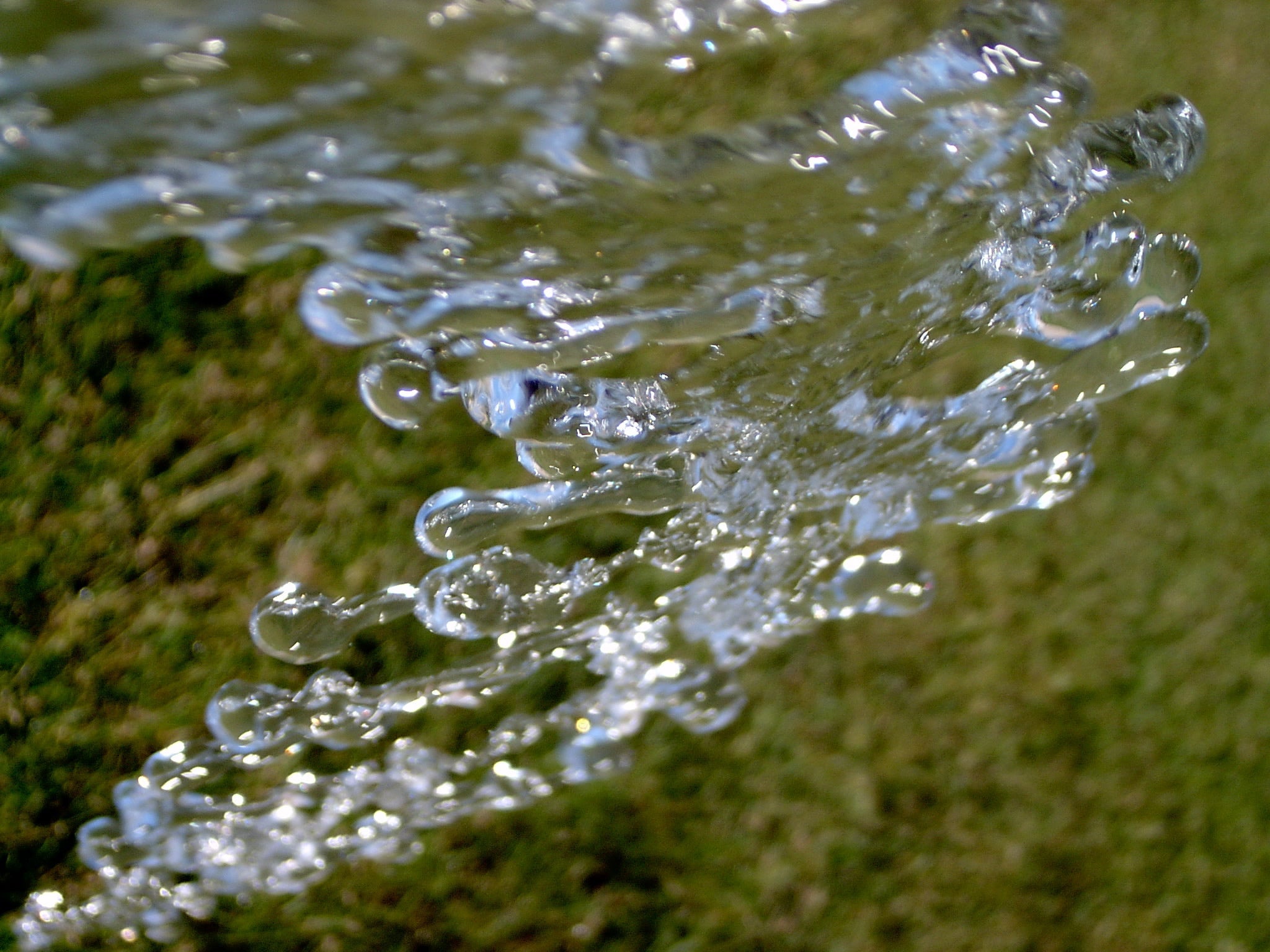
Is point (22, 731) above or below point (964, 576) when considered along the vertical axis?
below

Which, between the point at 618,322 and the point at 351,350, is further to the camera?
the point at 351,350

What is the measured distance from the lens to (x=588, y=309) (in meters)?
1.57

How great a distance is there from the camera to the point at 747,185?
135 cm

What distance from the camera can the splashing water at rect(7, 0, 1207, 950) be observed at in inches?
40.9

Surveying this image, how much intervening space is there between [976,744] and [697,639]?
3.34ft

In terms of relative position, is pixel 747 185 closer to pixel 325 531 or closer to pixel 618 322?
pixel 618 322

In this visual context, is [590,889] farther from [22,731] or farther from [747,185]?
[747,185]

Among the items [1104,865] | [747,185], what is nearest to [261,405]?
[747,185]

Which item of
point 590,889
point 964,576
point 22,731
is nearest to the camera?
point 22,731

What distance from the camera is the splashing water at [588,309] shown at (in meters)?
1.04

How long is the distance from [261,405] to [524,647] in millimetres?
864

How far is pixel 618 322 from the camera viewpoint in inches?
63.5

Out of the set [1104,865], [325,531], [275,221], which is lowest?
[1104,865]

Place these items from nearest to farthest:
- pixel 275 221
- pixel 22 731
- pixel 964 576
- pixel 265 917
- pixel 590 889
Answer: pixel 275 221 → pixel 22 731 → pixel 265 917 → pixel 590 889 → pixel 964 576
